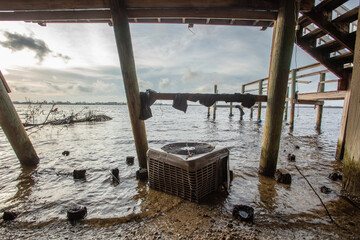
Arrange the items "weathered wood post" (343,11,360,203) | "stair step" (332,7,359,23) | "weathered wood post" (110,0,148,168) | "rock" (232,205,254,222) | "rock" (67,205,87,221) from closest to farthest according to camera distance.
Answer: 1. "rock" (232,205,254,222)
2. "rock" (67,205,87,221)
3. "weathered wood post" (343,11,360,203)
4. "stair step" (332,7,359,23)
5. "weathered wood post" (110,0,148,168)

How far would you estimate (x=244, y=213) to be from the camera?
254 cm

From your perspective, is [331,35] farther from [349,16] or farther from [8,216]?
[8,216]

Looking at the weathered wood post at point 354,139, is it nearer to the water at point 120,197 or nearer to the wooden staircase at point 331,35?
the water at point 120,197

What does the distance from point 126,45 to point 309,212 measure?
4838 millimetres

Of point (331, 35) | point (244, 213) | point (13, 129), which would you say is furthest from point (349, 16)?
point (13, 129)

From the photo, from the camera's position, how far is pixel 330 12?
4.04 meters

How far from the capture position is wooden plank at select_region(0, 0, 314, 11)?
148 inches

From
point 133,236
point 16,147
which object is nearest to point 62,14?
point 16,147

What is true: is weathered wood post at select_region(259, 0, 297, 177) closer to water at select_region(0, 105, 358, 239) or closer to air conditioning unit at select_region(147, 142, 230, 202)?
water at select_region(0, 105, 358, 239)

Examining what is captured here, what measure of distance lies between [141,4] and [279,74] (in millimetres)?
3517

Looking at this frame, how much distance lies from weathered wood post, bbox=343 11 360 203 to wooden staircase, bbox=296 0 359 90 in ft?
4.50

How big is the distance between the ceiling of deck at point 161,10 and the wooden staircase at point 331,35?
55cm

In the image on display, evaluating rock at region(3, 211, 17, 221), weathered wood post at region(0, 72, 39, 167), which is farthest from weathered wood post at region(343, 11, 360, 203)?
weathered wood post at region(0, 72, 39, 167)

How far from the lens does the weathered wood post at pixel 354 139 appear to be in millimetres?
2820
